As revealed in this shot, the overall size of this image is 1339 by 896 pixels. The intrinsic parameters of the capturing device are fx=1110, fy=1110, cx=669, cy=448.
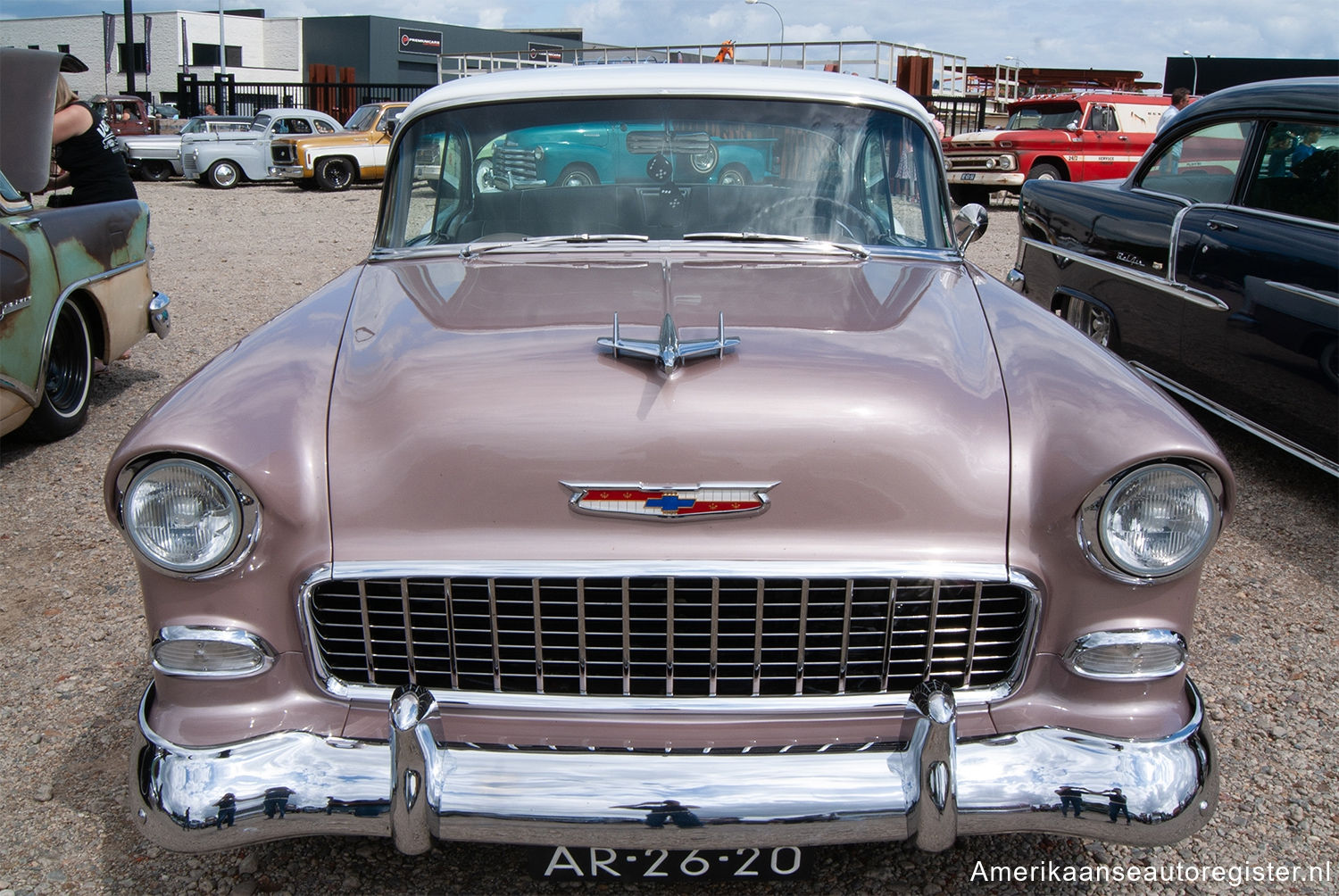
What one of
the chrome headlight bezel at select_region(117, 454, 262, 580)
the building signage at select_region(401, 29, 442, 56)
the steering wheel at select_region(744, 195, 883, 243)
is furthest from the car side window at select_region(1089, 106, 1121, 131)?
the building signage at select_region(401, 29, 442, 56)

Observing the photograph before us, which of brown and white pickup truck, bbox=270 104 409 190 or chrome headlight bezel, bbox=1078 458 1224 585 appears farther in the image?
brown and white pickup truck, bbox=270 104 409 190

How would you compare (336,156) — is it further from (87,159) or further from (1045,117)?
(87,159)

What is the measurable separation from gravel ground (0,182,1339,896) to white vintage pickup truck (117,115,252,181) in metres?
15.8

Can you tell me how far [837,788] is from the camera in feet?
6.01

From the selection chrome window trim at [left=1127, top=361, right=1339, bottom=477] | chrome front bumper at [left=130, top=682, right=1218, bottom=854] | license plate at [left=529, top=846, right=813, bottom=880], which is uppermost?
chrome window trim at [left=1127, top=361, right=1339, bottom=477]

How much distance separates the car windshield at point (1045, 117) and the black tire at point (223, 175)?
12.7 meters

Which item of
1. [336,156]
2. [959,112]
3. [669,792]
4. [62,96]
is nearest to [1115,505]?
[669,792]

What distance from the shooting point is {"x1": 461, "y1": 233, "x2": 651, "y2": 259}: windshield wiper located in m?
2.94

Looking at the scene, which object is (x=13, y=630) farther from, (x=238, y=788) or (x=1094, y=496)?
(x=1094, y=496)

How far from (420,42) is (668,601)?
156 ft

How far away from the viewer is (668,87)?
3.16m

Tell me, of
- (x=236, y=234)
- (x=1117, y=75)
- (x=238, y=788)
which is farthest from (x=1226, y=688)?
(x=1117, y=75)

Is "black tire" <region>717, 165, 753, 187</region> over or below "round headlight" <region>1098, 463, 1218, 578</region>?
over

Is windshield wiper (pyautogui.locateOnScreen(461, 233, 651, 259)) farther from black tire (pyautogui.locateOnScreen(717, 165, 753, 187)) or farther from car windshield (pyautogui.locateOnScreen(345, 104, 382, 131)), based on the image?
car windshield (pyautogui.locateOnScreen(345, 104, 382, 131))
